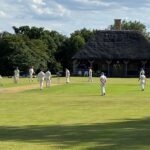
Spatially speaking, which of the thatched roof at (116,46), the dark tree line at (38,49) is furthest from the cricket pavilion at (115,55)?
the dark tree line at (38,49)

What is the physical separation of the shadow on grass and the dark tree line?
76.0 m

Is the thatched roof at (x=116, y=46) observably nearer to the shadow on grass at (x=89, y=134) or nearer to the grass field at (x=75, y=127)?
the grass field at (x=75, y=127)

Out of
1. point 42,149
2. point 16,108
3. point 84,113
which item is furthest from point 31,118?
point 42,149

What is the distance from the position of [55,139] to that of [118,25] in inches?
3714

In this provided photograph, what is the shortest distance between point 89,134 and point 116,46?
80.3 metres

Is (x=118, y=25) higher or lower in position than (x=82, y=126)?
higher

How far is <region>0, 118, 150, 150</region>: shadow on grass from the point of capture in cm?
1500

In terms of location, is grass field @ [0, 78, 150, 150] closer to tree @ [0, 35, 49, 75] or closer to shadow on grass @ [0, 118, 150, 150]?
shadow on grass @ [0, 118, 150, 150]

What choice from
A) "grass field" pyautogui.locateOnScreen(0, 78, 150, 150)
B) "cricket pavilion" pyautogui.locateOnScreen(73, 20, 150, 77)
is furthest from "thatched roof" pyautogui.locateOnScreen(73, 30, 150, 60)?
"grass field" pyautogui.locateOnScreen(0, 78, 150, 150)

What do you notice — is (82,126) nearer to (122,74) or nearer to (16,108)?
(16,108)

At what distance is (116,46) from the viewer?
317 feet

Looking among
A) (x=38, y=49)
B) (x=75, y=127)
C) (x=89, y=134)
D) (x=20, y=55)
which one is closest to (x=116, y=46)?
(x=38, y=49)

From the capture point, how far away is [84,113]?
24.5 metres

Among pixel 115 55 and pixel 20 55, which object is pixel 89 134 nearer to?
pixel 115 55
